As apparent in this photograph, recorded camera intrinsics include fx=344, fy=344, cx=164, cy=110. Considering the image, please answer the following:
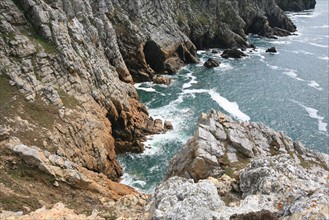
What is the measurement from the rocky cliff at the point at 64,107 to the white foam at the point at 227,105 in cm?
1463

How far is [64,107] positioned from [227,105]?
39170 millimetres

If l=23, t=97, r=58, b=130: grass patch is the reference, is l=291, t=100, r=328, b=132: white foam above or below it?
below

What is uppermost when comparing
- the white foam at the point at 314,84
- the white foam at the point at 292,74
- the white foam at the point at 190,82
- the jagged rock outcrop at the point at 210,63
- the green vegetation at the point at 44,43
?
the green vegetation at the point at 44,43

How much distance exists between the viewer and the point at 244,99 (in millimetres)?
74562

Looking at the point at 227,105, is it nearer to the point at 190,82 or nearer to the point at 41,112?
the point at 190,82

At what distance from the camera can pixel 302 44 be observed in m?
123

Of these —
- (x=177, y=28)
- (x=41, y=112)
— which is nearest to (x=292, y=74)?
(x=177, y=28)

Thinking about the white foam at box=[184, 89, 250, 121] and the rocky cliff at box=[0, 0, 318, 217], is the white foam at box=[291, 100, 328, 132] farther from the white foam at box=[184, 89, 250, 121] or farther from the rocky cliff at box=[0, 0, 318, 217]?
the rocky cliff at box=[0, 0, 318, 217]

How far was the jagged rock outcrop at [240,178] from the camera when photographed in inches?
707

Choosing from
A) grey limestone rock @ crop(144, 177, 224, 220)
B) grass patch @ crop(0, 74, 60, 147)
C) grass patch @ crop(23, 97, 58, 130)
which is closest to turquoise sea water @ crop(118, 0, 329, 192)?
grass patch @ crop(23, 97, 58, 130)

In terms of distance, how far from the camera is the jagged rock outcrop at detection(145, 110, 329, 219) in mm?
17953

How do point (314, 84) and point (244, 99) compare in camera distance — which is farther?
point (314, 84)

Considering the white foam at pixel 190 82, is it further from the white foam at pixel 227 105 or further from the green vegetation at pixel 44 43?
the green vegetation at pixel 44 43

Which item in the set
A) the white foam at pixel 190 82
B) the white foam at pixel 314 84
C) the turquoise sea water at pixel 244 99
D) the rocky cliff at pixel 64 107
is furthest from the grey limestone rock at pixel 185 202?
the white foam at pixel 314 84
